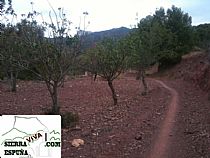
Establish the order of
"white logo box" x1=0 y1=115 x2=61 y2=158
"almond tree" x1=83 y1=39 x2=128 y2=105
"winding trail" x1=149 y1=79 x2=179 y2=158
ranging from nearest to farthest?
1. "white logo box" x1=0 y1=115 x2=61 y2=158
2. "winding trail" x1=149 y1=79 x2=179 y2=158
3. "almond tree" x1=83 y1=39 x2=128 y2=105

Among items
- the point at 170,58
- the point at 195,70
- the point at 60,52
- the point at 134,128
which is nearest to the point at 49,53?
the point at 60,52

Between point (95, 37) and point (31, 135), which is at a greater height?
point (95, 37)

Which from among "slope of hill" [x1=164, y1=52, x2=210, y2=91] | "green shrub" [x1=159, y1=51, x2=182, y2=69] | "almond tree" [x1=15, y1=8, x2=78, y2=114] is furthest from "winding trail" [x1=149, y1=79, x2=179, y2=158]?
"green shrub" [x1=159, y1=51, x2=182, y2=69]

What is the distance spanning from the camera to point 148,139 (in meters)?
13.4

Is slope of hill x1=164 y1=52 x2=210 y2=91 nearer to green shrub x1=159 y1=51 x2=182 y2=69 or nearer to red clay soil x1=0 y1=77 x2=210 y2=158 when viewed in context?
green shrub x1=159 y1=51 x2=182 y2=69

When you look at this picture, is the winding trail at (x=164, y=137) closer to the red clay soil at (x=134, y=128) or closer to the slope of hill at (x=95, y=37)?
the red clay soil at (x=134, y=128)

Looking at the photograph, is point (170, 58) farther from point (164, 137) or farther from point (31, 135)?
point (31, 135)

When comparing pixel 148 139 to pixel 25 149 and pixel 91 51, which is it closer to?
pixel 25 149

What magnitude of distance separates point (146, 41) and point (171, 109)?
49.2 feet

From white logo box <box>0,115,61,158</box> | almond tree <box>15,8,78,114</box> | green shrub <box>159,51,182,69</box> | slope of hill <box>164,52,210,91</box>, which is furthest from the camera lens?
green shrub <box>159,51,182,69</box>

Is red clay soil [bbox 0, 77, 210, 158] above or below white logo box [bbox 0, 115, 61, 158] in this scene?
below

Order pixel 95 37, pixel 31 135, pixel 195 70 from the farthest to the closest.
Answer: pixel 195 70
pixel 95 37
pixel 31 135

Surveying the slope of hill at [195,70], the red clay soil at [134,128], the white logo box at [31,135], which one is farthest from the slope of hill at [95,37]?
the white logo box at [31,135]

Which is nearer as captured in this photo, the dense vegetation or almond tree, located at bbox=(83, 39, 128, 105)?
the dense vegetation
